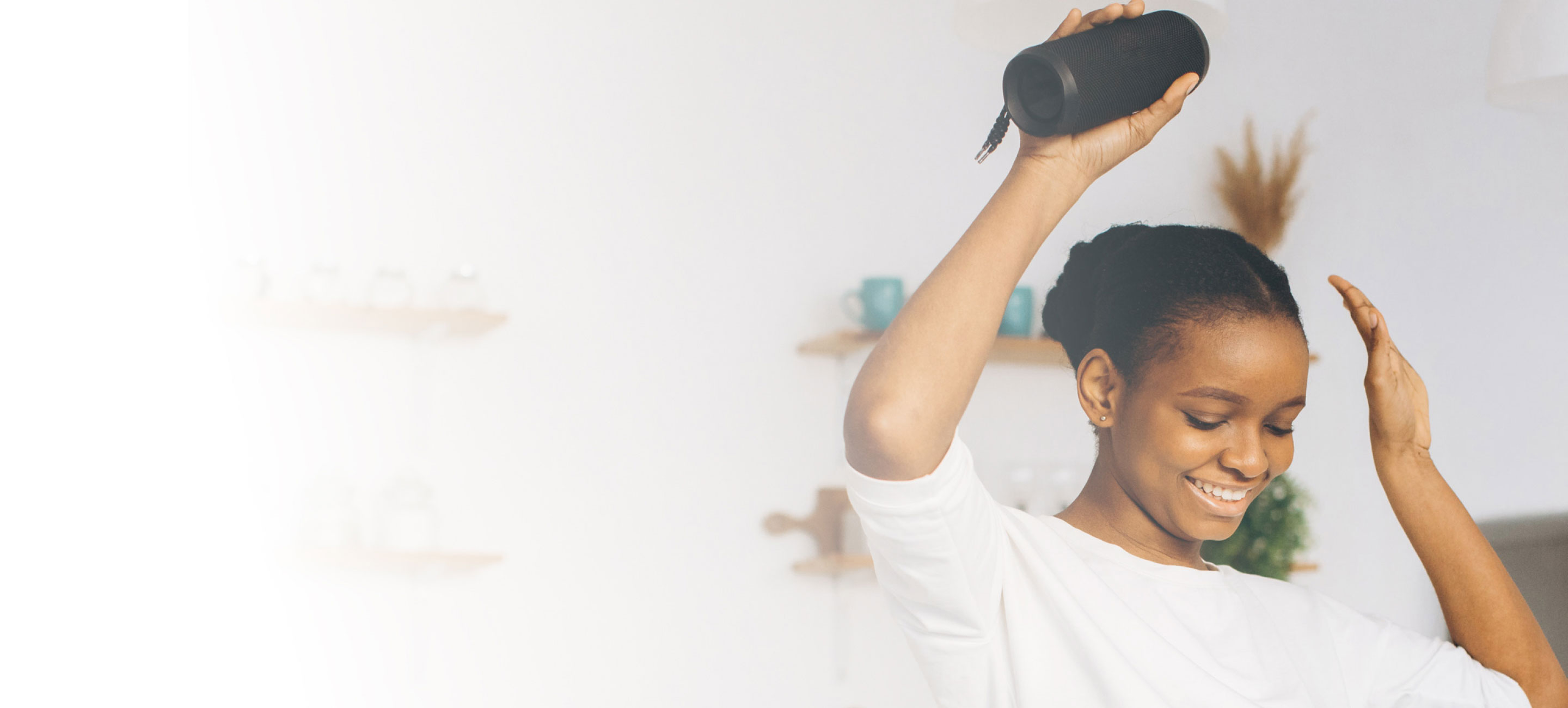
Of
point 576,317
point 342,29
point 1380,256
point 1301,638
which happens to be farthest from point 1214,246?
point 1380,256

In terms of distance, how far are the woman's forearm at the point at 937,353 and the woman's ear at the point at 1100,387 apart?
7.9 inches

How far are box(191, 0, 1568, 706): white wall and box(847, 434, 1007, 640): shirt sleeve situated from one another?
4.77 feet

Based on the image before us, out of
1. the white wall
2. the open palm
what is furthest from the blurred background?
the open palm

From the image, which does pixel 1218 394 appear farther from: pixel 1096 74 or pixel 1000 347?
pixel 1000 347

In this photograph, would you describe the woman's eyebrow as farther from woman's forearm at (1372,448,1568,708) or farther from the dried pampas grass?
the dried pampas grass

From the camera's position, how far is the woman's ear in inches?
30.6

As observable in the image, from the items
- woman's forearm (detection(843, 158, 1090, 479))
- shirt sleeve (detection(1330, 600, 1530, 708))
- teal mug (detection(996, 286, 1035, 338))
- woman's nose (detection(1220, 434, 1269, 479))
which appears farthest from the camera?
teal mug (detection(996, 286, 1035, 338))

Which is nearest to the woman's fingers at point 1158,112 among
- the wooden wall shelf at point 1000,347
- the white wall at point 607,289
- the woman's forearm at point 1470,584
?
the woman's forearm at point 1470,584

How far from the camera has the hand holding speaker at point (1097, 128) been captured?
0.62m

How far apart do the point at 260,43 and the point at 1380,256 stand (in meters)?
2.35

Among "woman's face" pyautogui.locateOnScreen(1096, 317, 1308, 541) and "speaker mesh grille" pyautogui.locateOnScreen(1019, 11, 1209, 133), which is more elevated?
"speaker mesh grille" pyautogui.locateOnScreen(1019, 11, 1209, 133)

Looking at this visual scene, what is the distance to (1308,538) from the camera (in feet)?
8.09

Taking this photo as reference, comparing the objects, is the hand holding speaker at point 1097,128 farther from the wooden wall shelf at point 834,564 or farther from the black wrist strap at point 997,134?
the wooden wall shelf at point 834,564

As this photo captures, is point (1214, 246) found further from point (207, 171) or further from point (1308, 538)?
point (1308, 538)
